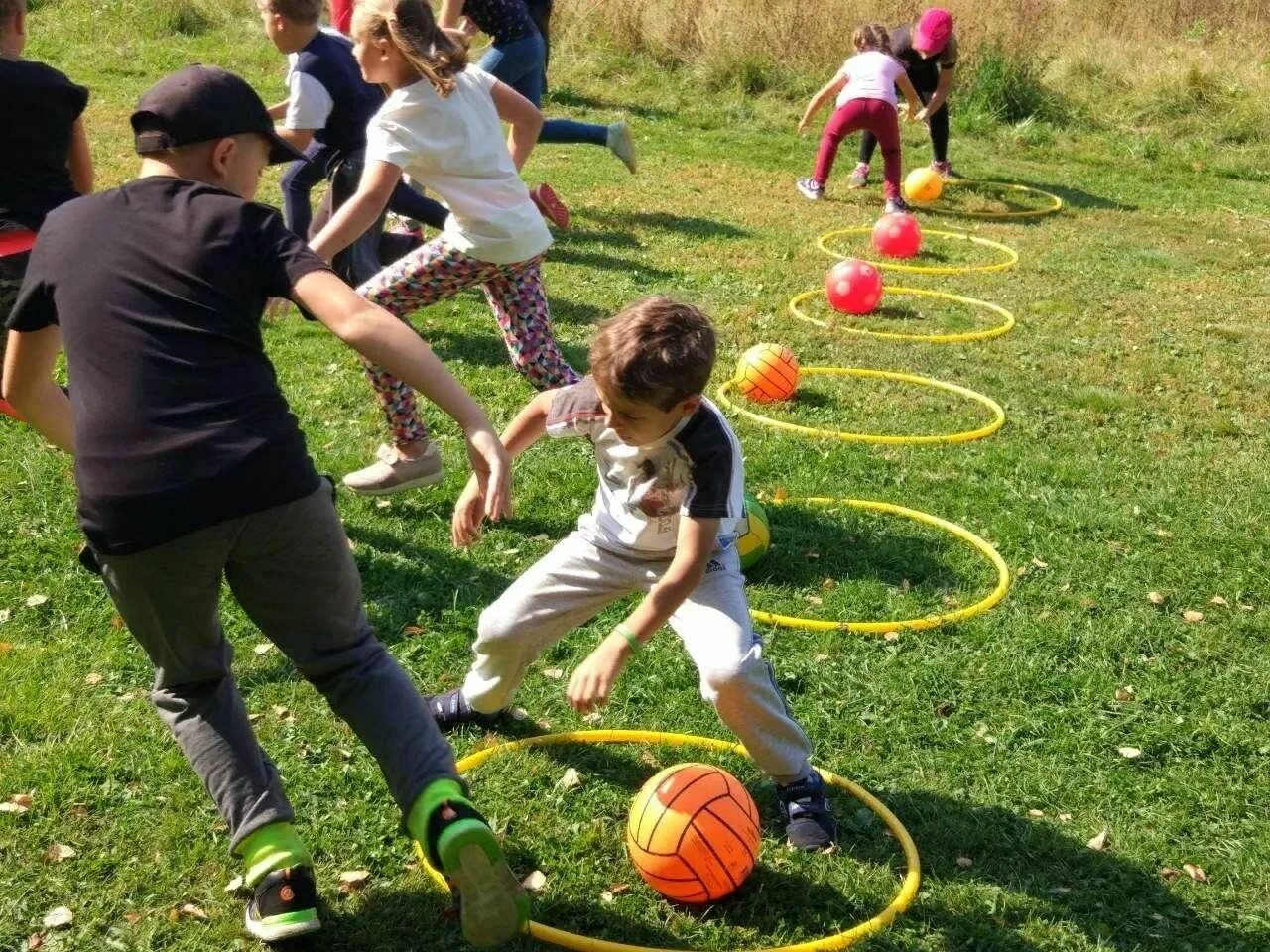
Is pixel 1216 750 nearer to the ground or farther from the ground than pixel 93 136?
nearer to the ground

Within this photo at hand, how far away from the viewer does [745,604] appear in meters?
3.97

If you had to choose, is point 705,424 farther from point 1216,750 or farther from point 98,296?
point 1216,750

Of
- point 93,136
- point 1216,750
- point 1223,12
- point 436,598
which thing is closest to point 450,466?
point 436,598

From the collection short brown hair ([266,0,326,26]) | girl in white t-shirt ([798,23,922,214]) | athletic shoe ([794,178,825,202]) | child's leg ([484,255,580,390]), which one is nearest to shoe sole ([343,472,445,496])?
child's leg ([484,255,580,390])

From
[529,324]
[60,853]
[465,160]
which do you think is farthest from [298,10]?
[60,853]

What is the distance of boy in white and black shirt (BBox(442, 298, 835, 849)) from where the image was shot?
356 cm

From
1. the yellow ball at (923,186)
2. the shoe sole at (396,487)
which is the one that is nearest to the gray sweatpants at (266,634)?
the shoe sole at (396,487)

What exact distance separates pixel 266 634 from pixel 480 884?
2.81 ft

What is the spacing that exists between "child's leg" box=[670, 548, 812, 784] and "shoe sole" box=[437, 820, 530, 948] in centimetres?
89

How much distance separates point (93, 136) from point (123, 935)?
12609 mm

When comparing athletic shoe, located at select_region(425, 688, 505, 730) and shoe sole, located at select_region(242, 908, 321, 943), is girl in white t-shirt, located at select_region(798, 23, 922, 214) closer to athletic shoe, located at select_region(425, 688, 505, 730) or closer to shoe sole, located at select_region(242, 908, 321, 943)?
athletic shoe, located at select_region(425, 688, 505, 730)

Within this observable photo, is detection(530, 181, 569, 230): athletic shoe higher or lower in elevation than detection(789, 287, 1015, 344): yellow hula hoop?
higher

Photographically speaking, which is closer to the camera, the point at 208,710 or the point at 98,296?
the point at 98,296

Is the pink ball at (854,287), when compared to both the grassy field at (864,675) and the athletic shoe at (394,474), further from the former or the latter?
the athletic shoe at (394,474)
